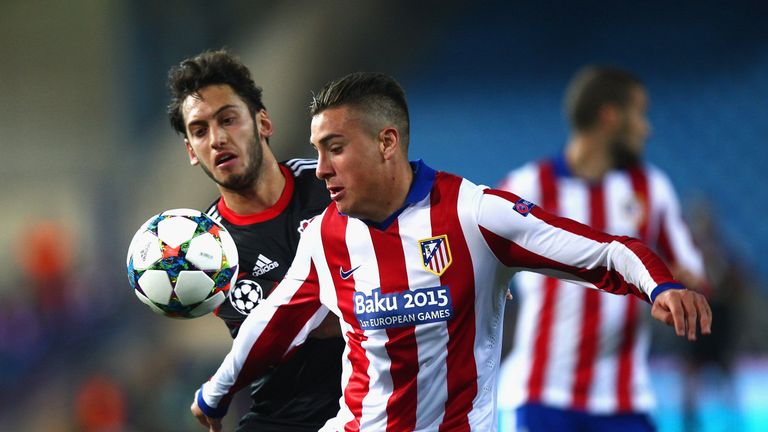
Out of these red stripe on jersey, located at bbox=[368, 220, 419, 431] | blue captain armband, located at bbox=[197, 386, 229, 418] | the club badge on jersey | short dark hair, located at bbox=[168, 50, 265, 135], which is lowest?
blue captain armband, located at bbox=[197, 386, 229, 418]

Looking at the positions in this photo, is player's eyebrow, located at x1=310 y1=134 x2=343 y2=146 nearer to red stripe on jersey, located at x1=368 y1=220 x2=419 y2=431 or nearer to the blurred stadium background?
red stripe on jersey, located at x1=368 y1=220 x2=419 y2=431

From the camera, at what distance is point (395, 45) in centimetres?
1270

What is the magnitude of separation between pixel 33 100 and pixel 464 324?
11.8 metres

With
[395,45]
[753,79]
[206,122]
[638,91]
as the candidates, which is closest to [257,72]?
[395,45]

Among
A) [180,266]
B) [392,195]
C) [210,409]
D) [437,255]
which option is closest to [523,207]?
[437,255]

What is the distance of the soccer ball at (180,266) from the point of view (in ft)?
11.1

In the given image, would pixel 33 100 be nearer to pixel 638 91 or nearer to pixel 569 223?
pixel 638 91

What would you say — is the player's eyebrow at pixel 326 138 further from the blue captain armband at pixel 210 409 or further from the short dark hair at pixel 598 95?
the short dark hair at pixel 598 95

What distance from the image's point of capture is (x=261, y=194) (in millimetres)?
3848

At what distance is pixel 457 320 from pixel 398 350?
0.64 feet

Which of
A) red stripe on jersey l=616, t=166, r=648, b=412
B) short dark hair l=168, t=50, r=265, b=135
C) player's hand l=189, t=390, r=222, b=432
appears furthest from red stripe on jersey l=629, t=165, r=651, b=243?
player's hand l=189, t=390, r=222, b=432

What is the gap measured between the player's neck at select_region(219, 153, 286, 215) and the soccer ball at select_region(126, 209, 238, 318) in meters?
0.39

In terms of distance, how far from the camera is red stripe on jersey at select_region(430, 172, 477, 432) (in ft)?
9.63

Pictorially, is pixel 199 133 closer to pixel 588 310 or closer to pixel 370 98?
pixel 370 98
